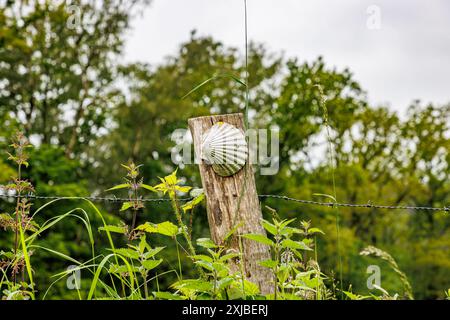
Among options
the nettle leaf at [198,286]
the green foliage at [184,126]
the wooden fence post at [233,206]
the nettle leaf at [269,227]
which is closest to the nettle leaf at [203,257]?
the nettle leaf at [198,286]

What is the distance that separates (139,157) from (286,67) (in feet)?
20.4

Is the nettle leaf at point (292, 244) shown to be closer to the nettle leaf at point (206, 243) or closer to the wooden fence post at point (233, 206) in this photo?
the nettle leaf at point (206, 243)

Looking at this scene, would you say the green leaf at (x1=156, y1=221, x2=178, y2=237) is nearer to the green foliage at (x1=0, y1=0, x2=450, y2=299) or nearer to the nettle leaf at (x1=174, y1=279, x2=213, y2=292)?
the nettle leaf at (x1=174, y1=279, x2=213, y2=292)

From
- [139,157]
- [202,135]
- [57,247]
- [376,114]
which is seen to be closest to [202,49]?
→ [139,157]

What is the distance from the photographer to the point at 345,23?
88.0 feet

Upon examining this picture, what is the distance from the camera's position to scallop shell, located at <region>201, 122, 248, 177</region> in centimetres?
254

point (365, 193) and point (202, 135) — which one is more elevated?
point (202, 135)

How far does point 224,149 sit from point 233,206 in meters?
0.24

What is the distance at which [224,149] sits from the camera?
8.42ft

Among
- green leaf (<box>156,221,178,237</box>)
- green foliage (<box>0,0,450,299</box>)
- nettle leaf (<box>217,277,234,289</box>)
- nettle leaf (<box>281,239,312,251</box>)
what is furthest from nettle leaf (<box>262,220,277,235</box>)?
green foliage (<box>0,0,450,299</box>)

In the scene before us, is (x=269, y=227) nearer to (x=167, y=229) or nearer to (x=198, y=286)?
(x=198, y=286)

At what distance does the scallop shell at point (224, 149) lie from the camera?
8.34ft
